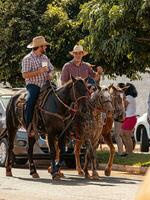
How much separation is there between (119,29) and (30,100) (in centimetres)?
370

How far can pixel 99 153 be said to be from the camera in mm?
16312

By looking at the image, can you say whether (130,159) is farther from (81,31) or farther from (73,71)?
(81,31)

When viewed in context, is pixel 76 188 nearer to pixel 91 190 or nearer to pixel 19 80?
pixel 91 190

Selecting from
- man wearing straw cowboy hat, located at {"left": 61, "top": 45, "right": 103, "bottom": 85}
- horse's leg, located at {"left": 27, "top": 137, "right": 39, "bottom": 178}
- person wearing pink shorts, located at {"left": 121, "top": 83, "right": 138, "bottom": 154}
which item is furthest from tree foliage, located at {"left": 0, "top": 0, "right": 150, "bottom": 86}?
horse's leg, located at {"left": 27, "top": 137, "right": 39, "bottom": 178}

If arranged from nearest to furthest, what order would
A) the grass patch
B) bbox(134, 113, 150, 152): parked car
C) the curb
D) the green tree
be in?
1. the curb
2. the green tree
3. the grass patch
4. bbox(134, 113, 150, 152): parked car

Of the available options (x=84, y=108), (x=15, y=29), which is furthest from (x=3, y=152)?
(x=15, y=29)

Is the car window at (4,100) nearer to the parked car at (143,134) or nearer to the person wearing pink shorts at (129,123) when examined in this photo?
the person wearing pink shorts at (129,123)

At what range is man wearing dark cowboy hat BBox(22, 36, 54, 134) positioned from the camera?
35.8 ft

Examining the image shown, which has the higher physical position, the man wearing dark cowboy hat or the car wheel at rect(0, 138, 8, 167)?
the man wearing dark cowboy hat

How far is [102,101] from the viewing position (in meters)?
11.1

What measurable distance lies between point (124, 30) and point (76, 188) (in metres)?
Answer: 5.27

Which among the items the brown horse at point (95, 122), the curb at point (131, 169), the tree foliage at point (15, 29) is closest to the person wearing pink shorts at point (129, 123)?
the curb at point (131, 169)

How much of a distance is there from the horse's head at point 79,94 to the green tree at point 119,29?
2946mm

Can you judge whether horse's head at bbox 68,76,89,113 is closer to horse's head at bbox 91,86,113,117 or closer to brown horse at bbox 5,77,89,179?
brown horse at bbox 5,77,89,179
